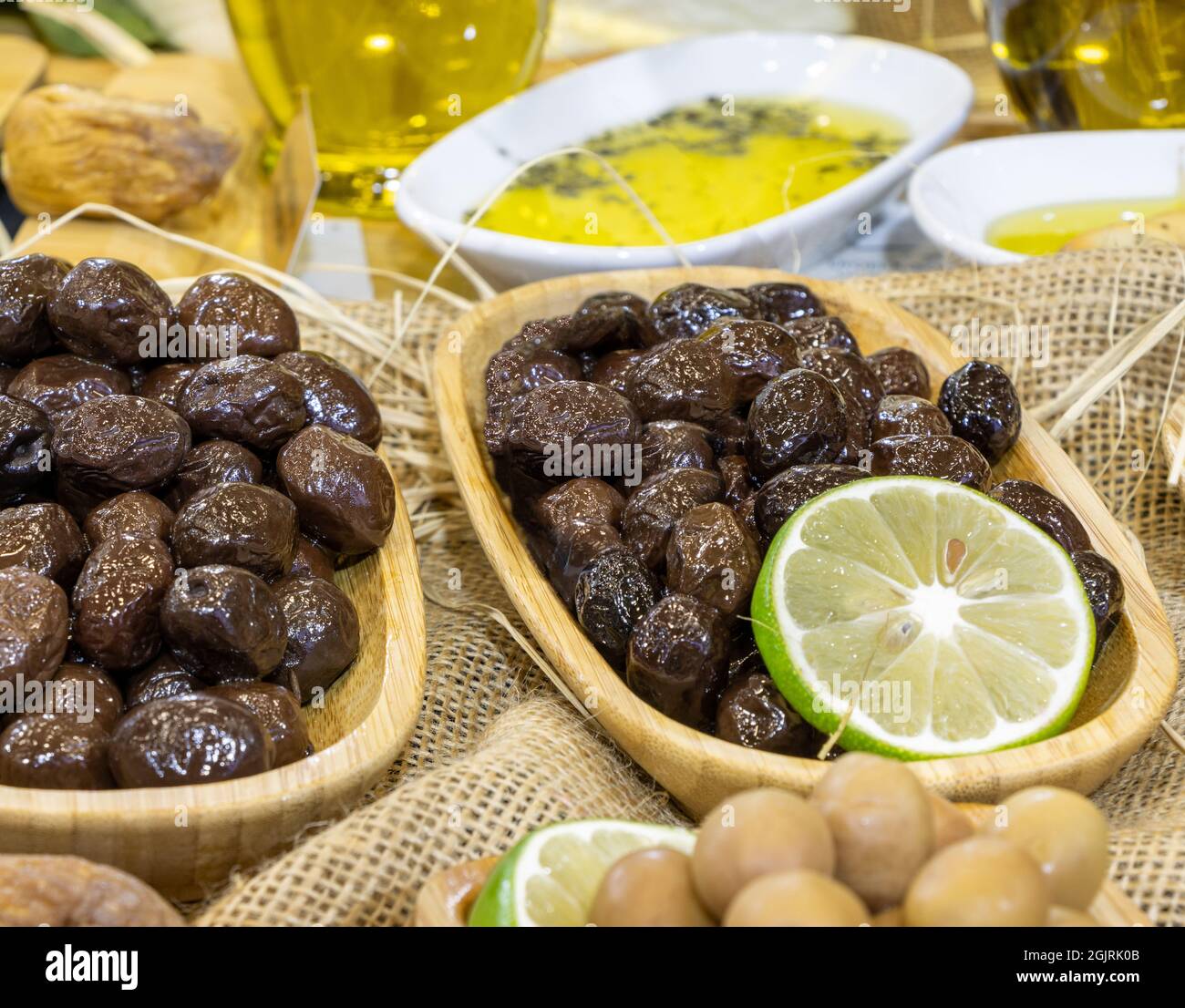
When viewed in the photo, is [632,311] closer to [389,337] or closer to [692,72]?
[389,337]

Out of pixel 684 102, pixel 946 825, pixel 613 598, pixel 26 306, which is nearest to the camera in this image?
pixel 946 825

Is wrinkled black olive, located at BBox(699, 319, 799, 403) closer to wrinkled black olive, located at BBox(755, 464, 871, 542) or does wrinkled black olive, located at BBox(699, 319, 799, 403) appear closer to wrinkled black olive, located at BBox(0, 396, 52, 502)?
wrinkled black olive, located at BBox(755, 464, 871, 542)

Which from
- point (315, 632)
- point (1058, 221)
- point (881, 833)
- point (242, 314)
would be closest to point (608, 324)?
point (242, 314)

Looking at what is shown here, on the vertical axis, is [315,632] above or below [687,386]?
below

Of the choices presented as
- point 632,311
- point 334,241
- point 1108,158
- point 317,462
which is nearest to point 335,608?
point 317,462

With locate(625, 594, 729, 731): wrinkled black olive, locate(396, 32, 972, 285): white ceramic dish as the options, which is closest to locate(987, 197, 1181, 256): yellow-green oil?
locate(396, 32, 972, 285): white ceramic dish

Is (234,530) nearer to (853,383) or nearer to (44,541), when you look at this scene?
(44,541)

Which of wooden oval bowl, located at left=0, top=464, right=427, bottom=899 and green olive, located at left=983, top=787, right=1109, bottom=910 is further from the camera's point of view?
wooden oval bowl, located at left=0, top=464, right=427, bottom=899
